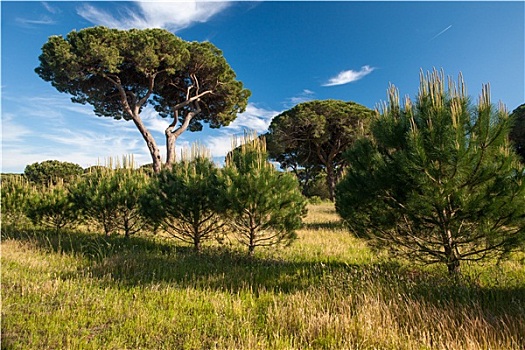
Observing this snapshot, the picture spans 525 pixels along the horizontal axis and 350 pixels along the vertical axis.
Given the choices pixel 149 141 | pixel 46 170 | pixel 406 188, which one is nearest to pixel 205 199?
pixel 406 188

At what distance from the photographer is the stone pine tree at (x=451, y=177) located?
3.69m

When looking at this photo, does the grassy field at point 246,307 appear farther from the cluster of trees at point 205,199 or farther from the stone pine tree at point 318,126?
the stone pine tree at point 318,126

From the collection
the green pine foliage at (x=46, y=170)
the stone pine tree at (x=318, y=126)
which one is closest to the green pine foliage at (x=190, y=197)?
the stone pine tree at (x=318, y=126)

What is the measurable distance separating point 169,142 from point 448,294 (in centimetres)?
1730

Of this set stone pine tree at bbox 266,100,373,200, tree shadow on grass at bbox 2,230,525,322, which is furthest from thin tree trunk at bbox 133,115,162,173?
tree shadow on grass at bbox 2,230,525,322

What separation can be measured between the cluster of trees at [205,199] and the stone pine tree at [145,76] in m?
6.92

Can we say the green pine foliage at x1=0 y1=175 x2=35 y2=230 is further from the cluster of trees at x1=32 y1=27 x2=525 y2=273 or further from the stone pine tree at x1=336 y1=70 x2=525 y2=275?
the stone pine tree at x1=336 y1=70 x2=525 y2=275

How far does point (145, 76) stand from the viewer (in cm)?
1797

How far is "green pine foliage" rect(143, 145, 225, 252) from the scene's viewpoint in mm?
6895

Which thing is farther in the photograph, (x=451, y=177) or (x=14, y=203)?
(x=14, y=203)

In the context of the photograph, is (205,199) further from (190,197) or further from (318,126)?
(318,126)

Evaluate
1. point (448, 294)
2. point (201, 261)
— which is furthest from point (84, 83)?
point (448, 294)

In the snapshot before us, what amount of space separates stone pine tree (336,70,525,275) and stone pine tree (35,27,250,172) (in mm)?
13615

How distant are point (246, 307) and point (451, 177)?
3226mm
